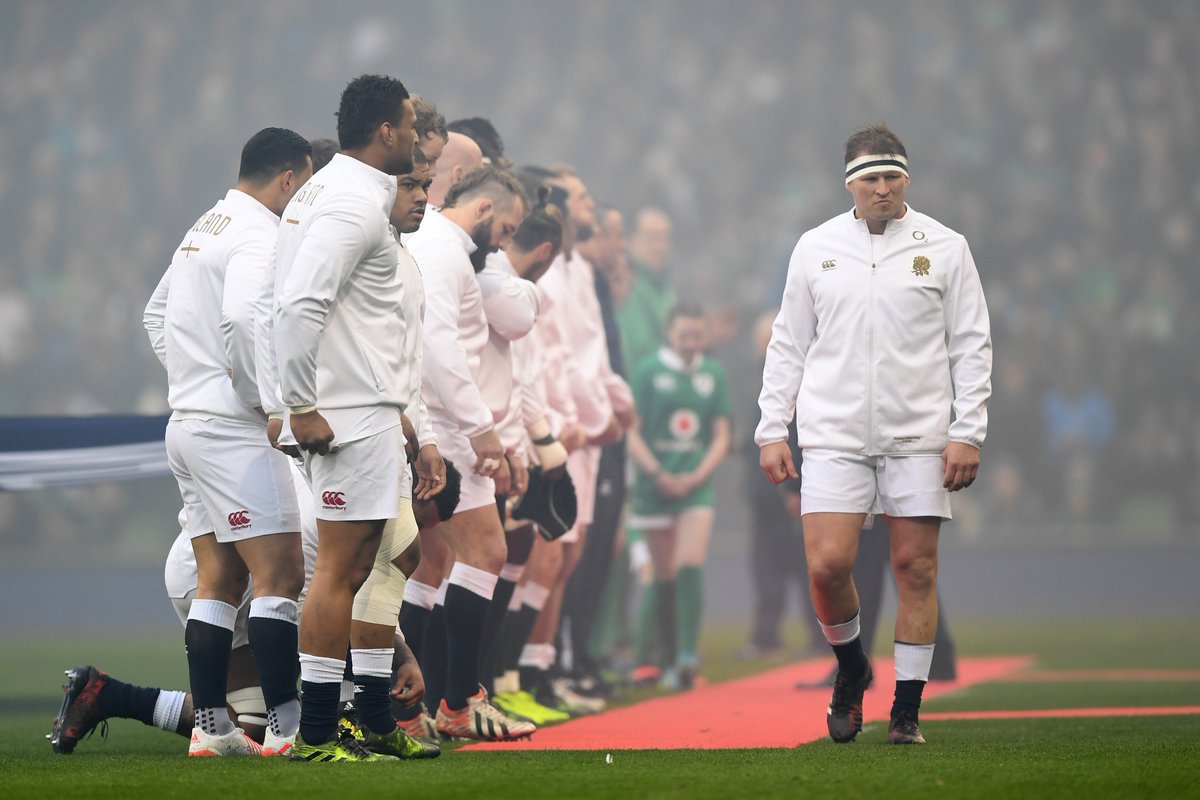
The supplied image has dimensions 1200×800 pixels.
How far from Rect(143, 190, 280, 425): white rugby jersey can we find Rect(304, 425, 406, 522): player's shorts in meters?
0.65

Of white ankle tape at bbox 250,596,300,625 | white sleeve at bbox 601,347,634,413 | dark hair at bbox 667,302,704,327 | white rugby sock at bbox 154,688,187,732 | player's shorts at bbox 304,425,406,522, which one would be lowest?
white rugby sock at bbox 154,688,187,732

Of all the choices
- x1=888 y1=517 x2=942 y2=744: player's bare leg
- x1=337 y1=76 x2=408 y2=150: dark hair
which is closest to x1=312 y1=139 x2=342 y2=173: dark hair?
x1=337 y1=76 x2=408 y2=150: dark hair

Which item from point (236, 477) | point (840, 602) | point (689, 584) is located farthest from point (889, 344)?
point (689, 584)

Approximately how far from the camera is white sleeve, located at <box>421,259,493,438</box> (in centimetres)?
567

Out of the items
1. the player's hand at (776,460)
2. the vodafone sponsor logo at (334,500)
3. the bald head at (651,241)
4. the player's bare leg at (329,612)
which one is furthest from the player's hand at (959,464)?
the bald head at (651,241)

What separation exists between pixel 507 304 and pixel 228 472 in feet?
5.18

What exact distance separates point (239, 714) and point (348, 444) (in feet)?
4.73

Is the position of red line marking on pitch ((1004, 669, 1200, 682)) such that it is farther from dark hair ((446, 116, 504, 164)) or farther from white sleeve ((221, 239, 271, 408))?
white sleeve ((221, 239, 271, 408))

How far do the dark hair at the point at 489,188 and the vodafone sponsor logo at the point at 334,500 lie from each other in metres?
1.98

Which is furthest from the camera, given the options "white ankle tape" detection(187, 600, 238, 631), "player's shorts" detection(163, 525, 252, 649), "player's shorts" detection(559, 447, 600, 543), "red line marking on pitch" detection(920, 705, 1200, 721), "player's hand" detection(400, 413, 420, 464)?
"player's shorts" detection(559, 447, 600, 543)

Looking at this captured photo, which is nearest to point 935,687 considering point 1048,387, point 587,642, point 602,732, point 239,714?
point 587,642

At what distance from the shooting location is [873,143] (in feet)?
17.9

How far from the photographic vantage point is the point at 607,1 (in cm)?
2220

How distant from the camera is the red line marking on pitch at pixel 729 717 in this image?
18.0 ft
